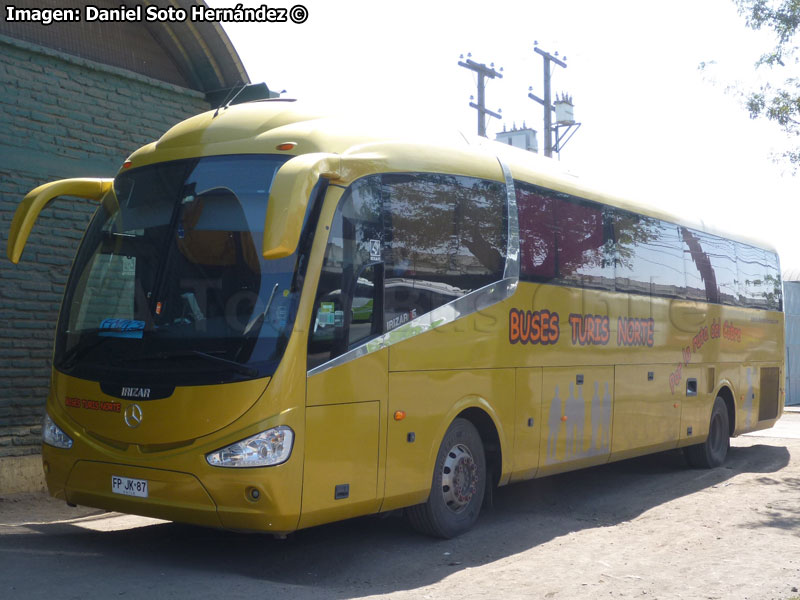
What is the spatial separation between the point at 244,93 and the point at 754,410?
9.03 meters

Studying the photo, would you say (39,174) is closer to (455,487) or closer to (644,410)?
(455,487)

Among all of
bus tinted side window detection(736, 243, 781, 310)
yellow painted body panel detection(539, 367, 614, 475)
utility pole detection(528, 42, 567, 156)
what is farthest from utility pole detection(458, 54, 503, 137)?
yellow painted body panel detection(539, 367, 614, 475)

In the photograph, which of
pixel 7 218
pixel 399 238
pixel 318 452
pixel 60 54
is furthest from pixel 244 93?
pixel 318 452

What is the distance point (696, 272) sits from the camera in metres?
12.7

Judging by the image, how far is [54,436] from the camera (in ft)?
23.6

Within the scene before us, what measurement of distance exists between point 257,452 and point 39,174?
570 centimetres

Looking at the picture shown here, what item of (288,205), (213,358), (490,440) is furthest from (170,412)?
(490,440)

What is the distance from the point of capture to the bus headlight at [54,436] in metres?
7.09

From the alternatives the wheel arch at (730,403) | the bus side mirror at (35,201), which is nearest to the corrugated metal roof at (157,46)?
the bus side mirror at (35,201)

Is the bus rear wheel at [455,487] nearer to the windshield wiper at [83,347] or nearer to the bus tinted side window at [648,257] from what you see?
the windshield wiper at [83,347]

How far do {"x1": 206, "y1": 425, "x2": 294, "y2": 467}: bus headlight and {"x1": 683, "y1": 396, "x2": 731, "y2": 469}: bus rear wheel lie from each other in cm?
844

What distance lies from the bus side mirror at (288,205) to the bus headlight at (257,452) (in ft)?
4.47

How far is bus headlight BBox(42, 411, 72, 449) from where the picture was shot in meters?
7.09

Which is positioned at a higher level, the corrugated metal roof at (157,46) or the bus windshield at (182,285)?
the corrugated metal roof at (157,46)
